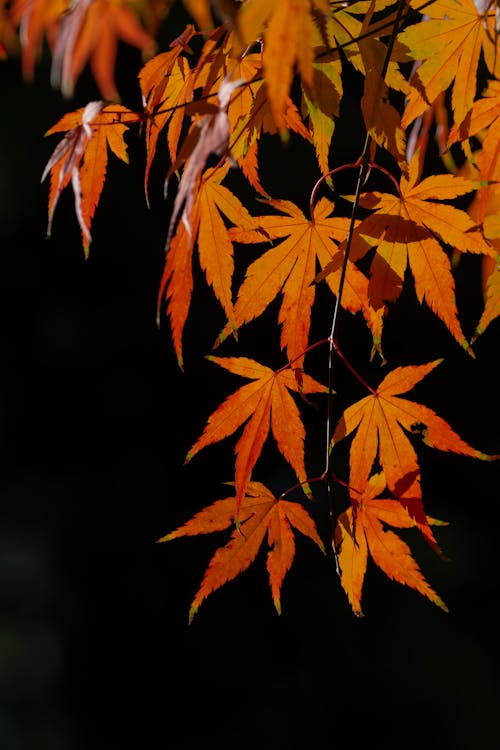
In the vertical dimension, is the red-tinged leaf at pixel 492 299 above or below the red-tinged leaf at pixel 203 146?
below

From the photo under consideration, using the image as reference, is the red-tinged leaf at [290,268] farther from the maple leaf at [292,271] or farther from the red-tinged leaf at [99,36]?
the red-tinged leaf at [99,36]

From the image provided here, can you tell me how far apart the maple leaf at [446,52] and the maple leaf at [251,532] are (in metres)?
0.35

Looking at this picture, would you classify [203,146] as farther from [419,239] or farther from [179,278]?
[419,239]

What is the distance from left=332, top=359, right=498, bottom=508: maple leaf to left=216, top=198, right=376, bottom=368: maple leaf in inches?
3.2

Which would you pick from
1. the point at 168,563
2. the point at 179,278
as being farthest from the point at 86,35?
the point at 168,563

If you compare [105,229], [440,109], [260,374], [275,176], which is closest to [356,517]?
[260,374]

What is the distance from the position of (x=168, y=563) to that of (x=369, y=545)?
6.51 feet

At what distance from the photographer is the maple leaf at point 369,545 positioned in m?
0.73

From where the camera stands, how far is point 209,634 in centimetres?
264

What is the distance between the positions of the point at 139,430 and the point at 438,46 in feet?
7.00

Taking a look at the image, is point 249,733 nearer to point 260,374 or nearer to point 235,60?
point 260,374

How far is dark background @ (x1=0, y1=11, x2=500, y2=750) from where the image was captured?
8.57ft

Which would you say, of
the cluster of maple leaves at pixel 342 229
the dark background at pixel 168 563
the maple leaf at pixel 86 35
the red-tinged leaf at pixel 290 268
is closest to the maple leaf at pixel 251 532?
the cluster of maple leaves at pixel 342 229

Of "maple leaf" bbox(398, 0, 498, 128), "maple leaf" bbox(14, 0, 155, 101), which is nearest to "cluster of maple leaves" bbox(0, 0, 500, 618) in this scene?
"maple leaf" bbox(398, 0, 498, 128)
